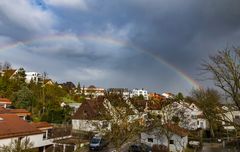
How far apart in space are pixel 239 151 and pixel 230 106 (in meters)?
16.2

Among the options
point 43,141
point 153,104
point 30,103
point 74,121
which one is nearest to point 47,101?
point 30,103

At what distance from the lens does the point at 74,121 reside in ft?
165

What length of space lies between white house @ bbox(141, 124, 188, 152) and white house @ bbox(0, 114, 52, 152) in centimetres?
1332

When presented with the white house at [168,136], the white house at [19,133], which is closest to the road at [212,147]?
the white house at [168,136]

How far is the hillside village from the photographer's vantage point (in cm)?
2342

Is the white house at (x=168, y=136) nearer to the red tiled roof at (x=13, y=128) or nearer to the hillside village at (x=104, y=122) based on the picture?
the hillside village at (x=104, y=122)

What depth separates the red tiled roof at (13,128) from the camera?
25.5 m

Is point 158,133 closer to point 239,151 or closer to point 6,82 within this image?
point 239,151

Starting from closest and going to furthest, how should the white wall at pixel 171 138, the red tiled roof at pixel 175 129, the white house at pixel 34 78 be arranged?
the red tiled roof at pixel 175 129, the white wall at pixel 171 138, the white house at pixel 34 78

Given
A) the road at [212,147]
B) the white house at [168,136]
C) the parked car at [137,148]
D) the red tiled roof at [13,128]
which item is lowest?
the road at [212,147]

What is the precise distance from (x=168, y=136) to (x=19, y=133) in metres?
17.4

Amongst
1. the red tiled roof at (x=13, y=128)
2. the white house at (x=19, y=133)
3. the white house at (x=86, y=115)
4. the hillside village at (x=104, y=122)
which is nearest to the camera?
the hillside village at (x=104, y=122)

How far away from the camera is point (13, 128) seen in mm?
26969

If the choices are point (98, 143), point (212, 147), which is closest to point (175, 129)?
point (98, 143)
